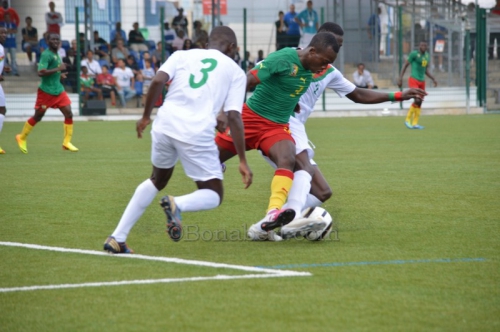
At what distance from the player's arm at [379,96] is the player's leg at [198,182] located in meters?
2.68

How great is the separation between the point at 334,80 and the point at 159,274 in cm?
360

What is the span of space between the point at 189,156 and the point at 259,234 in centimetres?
136

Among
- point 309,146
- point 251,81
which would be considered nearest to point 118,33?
point 309,146

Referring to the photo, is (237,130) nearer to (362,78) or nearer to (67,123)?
(67,123)

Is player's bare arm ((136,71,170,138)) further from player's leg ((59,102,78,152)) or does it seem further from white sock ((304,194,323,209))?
player's leg ((59,102,78,152))

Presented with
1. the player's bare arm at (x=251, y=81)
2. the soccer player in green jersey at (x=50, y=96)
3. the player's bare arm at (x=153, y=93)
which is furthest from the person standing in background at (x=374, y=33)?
the player's bare arm at (x=153, y=93)

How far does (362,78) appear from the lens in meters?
31.8

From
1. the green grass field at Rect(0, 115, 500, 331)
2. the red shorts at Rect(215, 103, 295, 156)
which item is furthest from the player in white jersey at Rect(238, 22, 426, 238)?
the green grass field at Rect(0, 115, 500, 331)

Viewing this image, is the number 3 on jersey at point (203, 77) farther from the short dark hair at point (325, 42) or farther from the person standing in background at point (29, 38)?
the person standing in background at point (29, 38)

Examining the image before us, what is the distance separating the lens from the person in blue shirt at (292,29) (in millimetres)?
31688

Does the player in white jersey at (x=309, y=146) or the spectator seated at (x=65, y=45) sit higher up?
the spectator seated at (x=65, y=45)

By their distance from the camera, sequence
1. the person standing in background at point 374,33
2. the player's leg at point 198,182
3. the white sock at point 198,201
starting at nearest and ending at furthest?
the player's leg at point 198,182 → the white sock at point 198,201 → the person standing in background at point 374,33

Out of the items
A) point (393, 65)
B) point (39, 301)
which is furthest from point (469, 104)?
point (39, 301)

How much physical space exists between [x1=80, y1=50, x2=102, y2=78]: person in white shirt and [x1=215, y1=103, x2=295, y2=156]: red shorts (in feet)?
73.3
